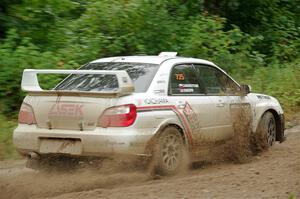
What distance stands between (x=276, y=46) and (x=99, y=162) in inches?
467

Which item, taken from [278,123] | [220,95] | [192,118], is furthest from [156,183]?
[278,123]

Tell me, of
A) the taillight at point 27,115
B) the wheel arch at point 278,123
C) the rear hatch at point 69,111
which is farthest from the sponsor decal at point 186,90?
the wheel arch at point 278,123

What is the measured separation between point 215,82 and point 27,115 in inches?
112

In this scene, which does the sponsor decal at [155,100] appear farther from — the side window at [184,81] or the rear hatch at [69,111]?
the rear hatch at [69,111]

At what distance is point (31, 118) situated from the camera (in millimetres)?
7496

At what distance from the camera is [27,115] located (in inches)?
297

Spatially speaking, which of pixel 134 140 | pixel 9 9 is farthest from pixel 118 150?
pixel 9 9

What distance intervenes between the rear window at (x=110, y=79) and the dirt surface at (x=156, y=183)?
1028 millimetres

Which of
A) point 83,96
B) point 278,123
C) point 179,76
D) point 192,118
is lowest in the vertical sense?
point 278,123

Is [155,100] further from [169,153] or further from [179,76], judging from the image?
[179,76]

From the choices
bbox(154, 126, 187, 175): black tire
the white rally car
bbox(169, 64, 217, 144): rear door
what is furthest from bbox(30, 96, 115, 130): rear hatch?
bbox(169, 64, 217, 144): rear door

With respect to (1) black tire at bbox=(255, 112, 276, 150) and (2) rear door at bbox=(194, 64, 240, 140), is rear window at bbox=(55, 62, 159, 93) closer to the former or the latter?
(2) rear door at bbox=(194, 64, 240, 140)

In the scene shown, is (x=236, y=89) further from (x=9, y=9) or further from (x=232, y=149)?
(x=9, y=9)

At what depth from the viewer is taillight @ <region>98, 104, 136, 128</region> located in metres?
7.07
